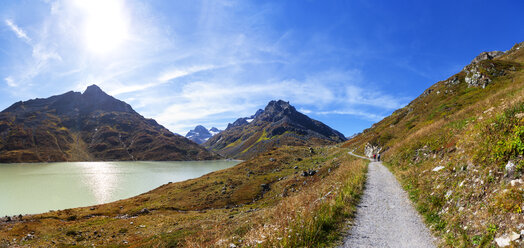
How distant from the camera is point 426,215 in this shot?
1156 cm

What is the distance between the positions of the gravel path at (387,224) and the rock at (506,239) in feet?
8.69

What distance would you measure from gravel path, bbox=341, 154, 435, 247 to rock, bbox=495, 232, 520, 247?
2648mm

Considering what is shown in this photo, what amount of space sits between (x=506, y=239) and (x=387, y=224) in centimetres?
504

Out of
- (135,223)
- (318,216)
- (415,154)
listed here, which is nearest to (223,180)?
(135,223)

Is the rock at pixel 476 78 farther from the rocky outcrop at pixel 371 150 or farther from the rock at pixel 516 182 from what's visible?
the rock at pixel 516 182

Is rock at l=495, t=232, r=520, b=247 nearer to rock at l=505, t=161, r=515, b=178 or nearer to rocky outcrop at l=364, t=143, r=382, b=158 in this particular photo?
rock at l=505, t=161, r=515, b=178

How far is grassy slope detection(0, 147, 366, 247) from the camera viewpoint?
9.85 metres

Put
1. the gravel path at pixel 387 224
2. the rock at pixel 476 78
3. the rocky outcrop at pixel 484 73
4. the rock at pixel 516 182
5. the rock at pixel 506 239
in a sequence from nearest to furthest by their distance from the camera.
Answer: the rock at pixel 506 239 < the rock at pixel 516 182 < the gravel path at pixel 387 224 < the rock at pixel 476 78 < the rocky outcrop at pixel 484 73

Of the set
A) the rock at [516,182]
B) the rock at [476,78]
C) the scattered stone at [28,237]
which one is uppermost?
the rock at [476,78]

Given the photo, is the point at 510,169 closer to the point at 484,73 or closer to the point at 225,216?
the point at 225,216

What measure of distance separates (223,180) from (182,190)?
1351 centimetres

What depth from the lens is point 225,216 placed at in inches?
1393

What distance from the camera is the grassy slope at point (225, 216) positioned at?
9852mm

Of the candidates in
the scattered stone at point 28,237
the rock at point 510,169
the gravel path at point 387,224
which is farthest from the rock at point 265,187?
the rock at point 510,169
